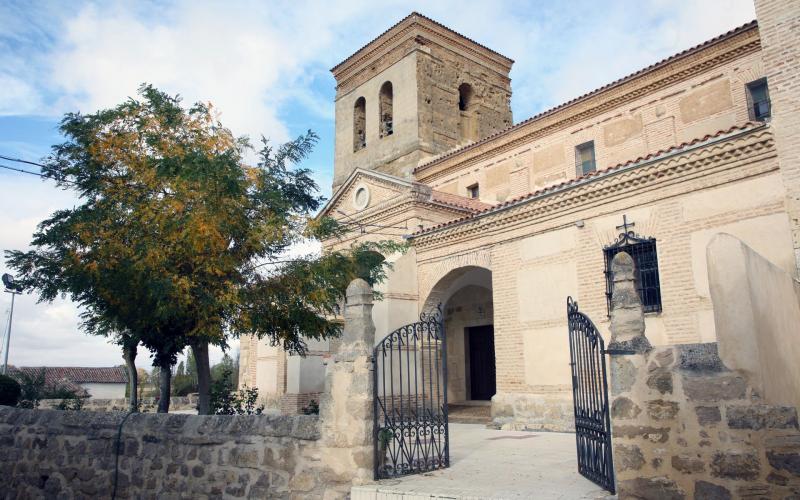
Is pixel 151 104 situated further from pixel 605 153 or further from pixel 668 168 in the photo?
pixel 605 153

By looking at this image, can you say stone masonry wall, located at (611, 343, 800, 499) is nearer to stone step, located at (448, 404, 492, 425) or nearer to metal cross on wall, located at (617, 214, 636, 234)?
metal cross on wall, located at (617, 214, 636, 234)

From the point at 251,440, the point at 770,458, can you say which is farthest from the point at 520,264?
the point at 770,458

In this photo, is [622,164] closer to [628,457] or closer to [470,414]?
[470,414]

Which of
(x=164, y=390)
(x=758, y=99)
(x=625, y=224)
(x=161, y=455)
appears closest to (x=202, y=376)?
(x=164, y=390)

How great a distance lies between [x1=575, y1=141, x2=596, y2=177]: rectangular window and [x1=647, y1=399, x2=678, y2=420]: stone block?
548 inches

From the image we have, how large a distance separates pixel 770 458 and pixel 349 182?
15.9 meters

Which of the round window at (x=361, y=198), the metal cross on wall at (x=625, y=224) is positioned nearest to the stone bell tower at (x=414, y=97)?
the round window at (x=361, y=198)

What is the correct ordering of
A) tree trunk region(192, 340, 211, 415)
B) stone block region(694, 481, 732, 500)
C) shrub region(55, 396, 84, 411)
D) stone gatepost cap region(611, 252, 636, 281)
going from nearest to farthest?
stone block region(694, 481, 732, 500) < stone gatepost cap region(611, 252, 636, 281) < tree trunk region(192, 340, 211, 415) < shrub region(55, 396, 84, 411)

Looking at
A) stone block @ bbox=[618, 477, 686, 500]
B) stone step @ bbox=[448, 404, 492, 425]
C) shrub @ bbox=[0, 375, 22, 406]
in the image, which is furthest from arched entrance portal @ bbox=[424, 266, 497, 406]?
stone block @ bbox=[618, 477, 686, 500]

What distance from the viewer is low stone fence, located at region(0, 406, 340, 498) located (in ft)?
22.0

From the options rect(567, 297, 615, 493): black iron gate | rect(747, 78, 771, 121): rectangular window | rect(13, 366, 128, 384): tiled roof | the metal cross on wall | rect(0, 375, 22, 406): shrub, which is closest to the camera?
rect(567, 297, 615, 493): black iron gate

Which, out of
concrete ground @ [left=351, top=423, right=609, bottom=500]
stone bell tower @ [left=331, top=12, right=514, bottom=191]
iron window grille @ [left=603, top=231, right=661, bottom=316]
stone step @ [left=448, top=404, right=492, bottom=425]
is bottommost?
concrete ground @ [left=351, top=423, right=609, bottom=500]

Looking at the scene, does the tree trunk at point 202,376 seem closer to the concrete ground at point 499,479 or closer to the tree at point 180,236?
the tree at point 180,236

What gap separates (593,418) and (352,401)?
2543mm
